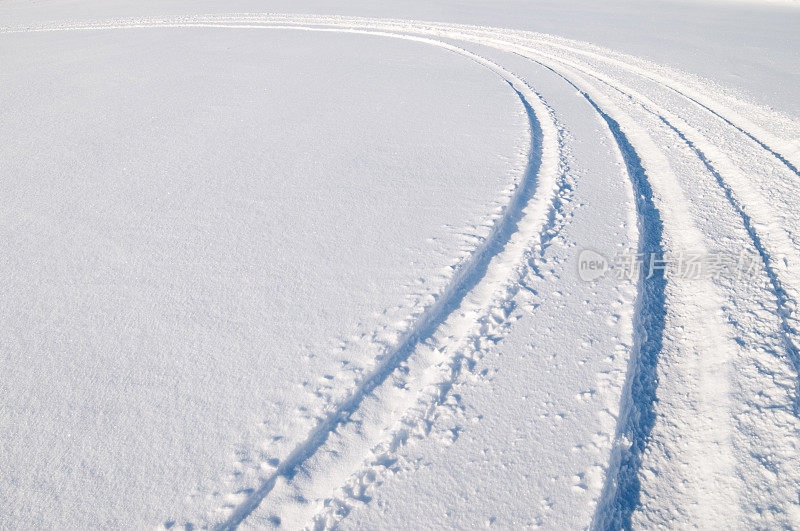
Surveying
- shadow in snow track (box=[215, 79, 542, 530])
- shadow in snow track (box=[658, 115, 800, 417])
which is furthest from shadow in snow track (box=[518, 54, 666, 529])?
shadow in snow track (box=[215, 79, 542, 530])

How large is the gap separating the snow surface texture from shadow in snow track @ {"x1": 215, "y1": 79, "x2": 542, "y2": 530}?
0.04ft

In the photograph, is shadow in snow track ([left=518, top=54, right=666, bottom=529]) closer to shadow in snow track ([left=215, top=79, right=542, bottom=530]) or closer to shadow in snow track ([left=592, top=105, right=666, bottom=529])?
shadow in snow track ([left=592, top=105, right=666, bottom=529])

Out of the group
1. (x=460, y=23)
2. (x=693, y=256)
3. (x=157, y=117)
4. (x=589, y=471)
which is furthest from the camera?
(x=460, y=23)

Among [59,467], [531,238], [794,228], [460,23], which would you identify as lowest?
[59,467]

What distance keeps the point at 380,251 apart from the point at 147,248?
1452 mm

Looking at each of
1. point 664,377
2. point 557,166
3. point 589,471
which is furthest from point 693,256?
point 589,471

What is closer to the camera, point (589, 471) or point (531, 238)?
point (589, 471)

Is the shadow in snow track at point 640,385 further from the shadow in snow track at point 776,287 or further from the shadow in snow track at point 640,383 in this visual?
the shadow in snow track at point 776,287

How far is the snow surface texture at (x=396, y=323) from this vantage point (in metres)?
1.80

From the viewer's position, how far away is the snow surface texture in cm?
180

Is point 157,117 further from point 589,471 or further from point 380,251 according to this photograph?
point 589,471

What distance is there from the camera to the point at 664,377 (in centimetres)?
220

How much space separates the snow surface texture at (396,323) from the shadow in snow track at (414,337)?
1 cm

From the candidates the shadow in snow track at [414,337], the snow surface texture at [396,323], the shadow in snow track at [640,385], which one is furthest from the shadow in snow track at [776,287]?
the shadow in snow track at [414,337]
